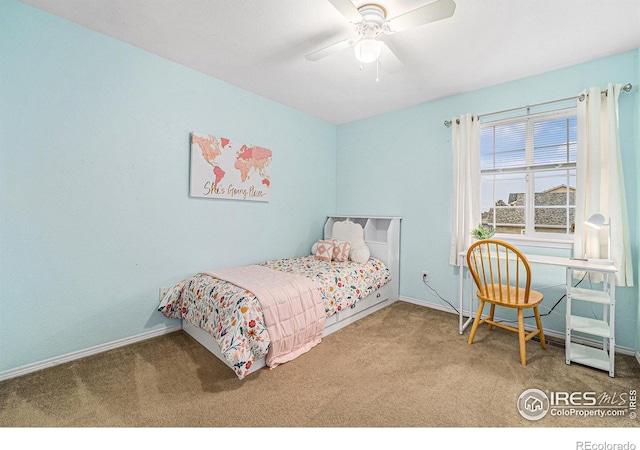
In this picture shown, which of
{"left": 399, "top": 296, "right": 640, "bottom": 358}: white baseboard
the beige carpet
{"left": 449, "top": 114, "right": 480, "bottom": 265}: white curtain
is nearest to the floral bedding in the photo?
the beige carpet

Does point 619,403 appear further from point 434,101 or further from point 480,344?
point 434,101

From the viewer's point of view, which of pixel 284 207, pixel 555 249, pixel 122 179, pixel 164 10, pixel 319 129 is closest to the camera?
pixel 164 10

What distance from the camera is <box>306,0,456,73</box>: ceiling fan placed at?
4.93ft

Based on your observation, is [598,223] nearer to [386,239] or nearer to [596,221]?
[596,221]

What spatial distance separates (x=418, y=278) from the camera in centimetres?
342

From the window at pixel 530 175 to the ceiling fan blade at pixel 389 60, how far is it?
4.18 ft

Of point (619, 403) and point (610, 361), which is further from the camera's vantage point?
point (610, 361)

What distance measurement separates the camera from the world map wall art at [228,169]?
267 cm

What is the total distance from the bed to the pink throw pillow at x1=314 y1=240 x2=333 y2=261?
0.01m

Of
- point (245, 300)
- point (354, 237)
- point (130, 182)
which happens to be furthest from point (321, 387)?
point (130, 182)

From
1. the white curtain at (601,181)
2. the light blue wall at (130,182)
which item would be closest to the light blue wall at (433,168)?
the light blue wall at (130,182)

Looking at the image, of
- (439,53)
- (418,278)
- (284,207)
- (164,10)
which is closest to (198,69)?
(164,10)

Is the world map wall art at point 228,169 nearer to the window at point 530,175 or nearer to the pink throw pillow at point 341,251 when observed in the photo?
the pink throw pillow at point 341,251

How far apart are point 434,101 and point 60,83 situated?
3.37 m
